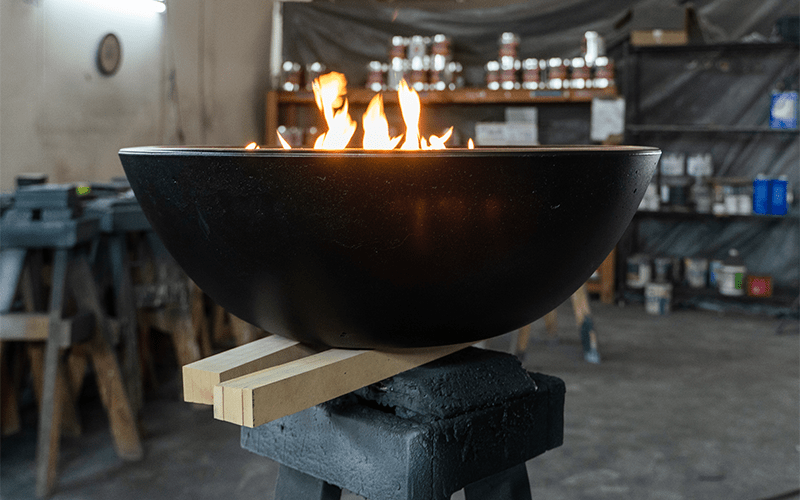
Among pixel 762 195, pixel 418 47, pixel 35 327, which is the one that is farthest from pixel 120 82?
pixel 762 195

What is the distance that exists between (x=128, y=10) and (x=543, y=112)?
2.61m

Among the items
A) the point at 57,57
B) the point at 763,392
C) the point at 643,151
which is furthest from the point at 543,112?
the point at 643,151

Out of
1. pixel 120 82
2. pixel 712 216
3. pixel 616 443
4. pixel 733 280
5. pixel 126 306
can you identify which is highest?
pixel 120 82

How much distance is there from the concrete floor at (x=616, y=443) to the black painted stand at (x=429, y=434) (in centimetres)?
102

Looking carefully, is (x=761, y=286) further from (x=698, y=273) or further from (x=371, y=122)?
(x=371, y=122)

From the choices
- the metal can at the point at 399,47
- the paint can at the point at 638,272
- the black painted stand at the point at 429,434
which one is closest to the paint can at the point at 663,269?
the paint can at the point at 638,272

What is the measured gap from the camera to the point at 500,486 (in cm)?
98

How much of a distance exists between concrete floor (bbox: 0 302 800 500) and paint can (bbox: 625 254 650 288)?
3.61 ft

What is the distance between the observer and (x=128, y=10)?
3.71m

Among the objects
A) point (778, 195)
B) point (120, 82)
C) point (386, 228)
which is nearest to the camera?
point (386, 228)

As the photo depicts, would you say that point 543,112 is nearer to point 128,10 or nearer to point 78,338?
point 128,10

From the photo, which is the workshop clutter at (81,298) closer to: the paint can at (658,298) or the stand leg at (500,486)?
the stand leg at (500,486)

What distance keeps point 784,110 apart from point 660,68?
0.79 metres

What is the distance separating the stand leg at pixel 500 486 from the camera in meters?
0.98
